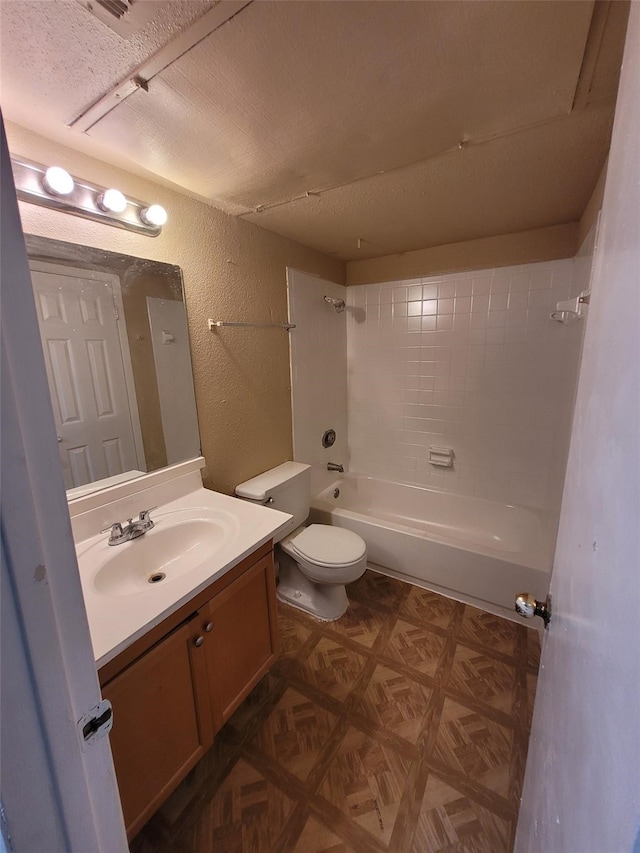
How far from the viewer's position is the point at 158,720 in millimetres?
966

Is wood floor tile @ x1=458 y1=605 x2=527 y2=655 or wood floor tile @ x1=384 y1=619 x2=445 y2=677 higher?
wood floor tile @ x1=384 y1=619 x2=445 y2=677

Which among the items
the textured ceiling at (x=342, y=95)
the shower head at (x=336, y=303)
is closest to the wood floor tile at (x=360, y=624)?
the shower head at (x=336, y=303)

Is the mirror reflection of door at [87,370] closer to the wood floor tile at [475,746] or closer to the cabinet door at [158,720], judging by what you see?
the cabinet door at [158,720]

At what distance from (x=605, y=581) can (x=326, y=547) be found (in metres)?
1.59

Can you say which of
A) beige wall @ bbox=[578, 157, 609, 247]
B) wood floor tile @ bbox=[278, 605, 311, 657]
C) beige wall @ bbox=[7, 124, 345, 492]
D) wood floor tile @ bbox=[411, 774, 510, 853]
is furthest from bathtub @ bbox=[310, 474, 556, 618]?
beige wall @ bbox=[578, 157, 609, 247]

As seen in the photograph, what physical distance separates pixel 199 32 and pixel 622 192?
3.10ft

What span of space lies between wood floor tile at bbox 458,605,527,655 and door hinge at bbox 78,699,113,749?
1.79 m

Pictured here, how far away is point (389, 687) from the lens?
1.50 meters

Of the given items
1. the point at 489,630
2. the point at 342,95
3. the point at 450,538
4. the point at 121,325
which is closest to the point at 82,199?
the point at 121,325

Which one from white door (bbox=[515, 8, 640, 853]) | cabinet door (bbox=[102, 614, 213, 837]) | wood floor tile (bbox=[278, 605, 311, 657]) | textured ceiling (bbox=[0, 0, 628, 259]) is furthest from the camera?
wood floor tile (bbox=[278, 605, 311, 657])

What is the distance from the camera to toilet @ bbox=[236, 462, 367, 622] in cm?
179

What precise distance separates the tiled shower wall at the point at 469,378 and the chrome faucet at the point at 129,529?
6.50ft

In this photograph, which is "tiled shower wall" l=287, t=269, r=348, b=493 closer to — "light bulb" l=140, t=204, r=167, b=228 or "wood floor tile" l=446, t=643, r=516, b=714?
"light bulb" l=140, t=204, r=167, b=228

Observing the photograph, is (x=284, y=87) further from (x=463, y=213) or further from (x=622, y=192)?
(x=463, y=213)
